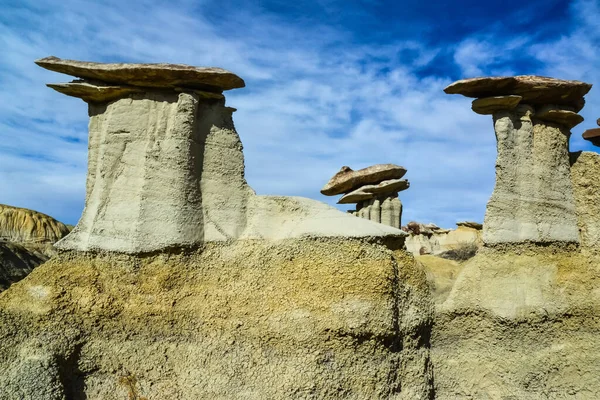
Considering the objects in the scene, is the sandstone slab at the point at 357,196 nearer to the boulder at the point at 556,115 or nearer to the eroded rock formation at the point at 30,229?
the boulder at the point at 556,115

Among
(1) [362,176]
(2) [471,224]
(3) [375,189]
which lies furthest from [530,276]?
(2) [471,224]

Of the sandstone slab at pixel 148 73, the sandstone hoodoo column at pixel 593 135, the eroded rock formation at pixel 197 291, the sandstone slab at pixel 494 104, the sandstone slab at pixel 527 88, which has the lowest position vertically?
the eroded rock formation at pixel 197 291

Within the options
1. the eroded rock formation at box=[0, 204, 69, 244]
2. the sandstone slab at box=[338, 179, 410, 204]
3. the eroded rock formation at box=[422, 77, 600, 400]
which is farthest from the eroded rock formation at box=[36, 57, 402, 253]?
the eroded rock formation at box=[0, 204, 69, 244]

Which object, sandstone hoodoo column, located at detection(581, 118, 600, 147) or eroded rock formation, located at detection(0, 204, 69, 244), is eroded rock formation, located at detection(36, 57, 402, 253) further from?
eroded rock formation, located at detection(0, 204, 69, 244)

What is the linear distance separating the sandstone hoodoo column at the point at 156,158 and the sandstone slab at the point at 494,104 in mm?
3230

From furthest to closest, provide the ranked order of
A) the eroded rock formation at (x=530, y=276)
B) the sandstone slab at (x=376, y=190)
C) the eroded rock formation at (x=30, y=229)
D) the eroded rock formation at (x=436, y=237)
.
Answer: the eroded rock formation at (x=436, y=237), the eroded rock formation at (x=30, y=229), the sandstone slab at (x=376, y=190), the eroded rock formation at (x=530, y=276)

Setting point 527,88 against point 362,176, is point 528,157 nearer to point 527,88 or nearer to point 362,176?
point 527,88

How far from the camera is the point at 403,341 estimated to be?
20.1 ft

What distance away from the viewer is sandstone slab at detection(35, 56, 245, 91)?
244 inches

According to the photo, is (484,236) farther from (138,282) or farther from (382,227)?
(138,282)

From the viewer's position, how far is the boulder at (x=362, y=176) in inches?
583

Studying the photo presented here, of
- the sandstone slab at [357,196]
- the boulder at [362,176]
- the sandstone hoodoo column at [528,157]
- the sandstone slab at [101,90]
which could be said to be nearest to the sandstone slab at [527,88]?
the sandstone hoodoo column at [528,157]

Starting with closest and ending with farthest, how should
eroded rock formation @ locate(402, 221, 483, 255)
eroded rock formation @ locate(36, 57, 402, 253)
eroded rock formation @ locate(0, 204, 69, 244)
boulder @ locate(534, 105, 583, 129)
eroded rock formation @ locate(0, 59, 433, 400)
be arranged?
eroded rock formation @ locate(0, 59, 433, 400), eroded rock formation @ locate(36, 57, 402, 253), boulder @ locate(534, 105, 583, 129), eroded rock formation @ locate(0, 204, 69, 244), eroded rock formation @ locate(402, 221, 483, 255)

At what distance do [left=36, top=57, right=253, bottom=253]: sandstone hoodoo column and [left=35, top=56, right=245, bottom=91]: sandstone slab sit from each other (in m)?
0.01
